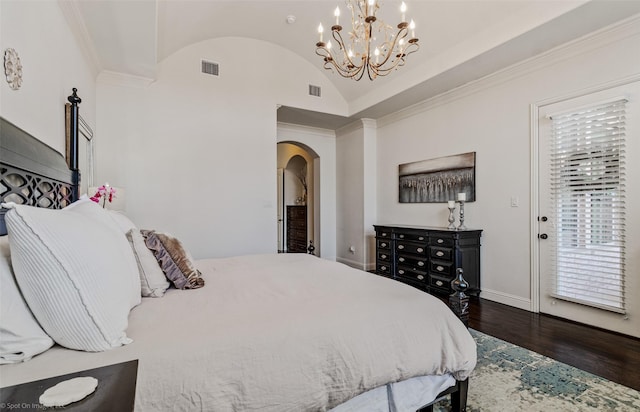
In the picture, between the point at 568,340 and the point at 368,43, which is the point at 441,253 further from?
the point at 368,43

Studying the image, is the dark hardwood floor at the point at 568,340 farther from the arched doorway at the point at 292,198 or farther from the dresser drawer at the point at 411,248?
the arched doorway at the point at 292,198

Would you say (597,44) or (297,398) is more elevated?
(597,44)

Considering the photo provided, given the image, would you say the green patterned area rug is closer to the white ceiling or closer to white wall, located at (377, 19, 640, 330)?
white wall, located at (377, 19, 640, 330)

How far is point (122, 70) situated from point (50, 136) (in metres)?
1.98

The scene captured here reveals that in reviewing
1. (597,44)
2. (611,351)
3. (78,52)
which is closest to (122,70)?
(78,52)

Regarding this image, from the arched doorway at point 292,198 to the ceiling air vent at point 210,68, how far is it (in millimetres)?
3103

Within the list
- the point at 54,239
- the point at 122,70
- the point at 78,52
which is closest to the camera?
the point at 54,239

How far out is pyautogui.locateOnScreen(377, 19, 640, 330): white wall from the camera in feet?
9.33

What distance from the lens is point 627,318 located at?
267 centimetres

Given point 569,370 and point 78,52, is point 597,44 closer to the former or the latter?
point 569,370

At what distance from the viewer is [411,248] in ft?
14.1

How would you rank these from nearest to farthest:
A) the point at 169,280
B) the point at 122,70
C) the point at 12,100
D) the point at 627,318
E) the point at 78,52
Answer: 1. the point at 12,100
2. the point at 169,280
3. the point at 627,318
4. the point at 78,52
5. the point at 122,70

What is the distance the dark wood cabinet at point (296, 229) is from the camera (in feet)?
24.1

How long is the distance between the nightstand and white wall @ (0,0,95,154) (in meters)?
1.49
